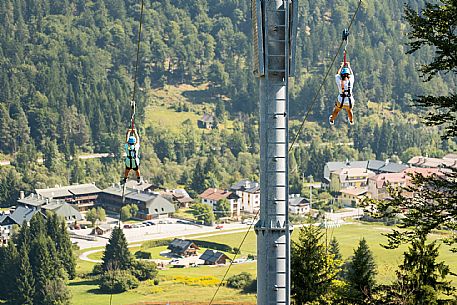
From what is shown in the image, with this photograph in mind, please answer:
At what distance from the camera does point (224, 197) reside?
70.8 meters

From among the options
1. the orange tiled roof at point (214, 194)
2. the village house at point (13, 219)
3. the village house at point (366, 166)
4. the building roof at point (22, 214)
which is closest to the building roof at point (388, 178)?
the village house at point (366, 166)

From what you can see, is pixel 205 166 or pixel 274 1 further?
pixel 205 166

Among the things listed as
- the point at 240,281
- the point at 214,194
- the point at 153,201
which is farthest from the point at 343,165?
the point at 240,281

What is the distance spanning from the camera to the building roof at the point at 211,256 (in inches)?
2040

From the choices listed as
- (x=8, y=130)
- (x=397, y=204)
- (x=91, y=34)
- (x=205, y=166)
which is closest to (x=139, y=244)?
(x=205, y=166)

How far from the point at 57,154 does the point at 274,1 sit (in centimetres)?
8037

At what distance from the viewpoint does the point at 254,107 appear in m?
109

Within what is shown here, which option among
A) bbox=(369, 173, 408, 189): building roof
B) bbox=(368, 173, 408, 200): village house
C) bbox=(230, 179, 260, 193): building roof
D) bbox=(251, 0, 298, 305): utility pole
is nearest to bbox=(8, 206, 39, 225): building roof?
bbox=(230, 179, 260, 193): building roof

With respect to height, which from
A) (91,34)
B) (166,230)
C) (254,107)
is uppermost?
(91,34)

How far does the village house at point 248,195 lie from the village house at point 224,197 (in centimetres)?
48

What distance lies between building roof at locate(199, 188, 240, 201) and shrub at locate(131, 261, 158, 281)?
2176 cm

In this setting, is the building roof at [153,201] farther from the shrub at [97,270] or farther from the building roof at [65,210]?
the shrub at [97,270]

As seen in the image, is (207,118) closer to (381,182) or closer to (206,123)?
(206,123)

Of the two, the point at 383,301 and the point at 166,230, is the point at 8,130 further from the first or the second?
the point at 383,301
